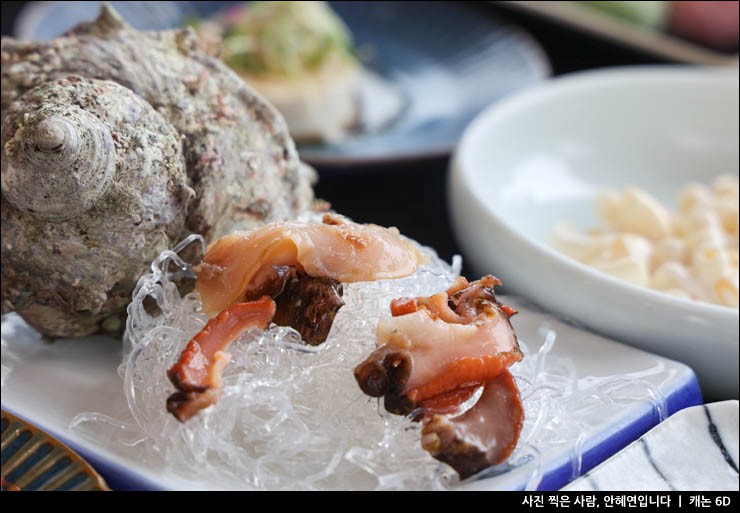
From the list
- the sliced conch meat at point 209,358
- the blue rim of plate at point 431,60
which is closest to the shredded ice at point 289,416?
the sliced conch meat at point 209,358

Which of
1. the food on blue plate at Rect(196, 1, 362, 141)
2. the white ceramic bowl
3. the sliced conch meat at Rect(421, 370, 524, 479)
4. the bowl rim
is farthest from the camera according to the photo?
the food on blue plate at Rect(196, 1, 362, 141)

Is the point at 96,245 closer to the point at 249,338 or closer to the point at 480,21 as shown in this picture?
the point at 249,338

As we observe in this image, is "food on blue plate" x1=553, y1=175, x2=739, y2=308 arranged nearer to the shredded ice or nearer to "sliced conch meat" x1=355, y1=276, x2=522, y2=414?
the shredded ice

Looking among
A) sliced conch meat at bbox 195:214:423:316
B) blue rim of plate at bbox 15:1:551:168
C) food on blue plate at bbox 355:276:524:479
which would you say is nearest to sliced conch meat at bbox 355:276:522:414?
food on blue plate at bbox 355:276:524:479

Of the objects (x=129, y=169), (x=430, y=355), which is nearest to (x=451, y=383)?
(x=430, y=355)

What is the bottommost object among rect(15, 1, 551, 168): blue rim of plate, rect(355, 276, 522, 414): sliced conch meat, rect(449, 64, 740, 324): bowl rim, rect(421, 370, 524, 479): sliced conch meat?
rect(15, 1, 551, 168): blue rim of plate

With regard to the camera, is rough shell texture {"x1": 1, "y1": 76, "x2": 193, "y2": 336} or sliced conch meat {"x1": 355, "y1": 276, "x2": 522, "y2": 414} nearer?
sliced conch meat {"x1": 355, "y1": 276, "x2": 522, "y2": 414}
